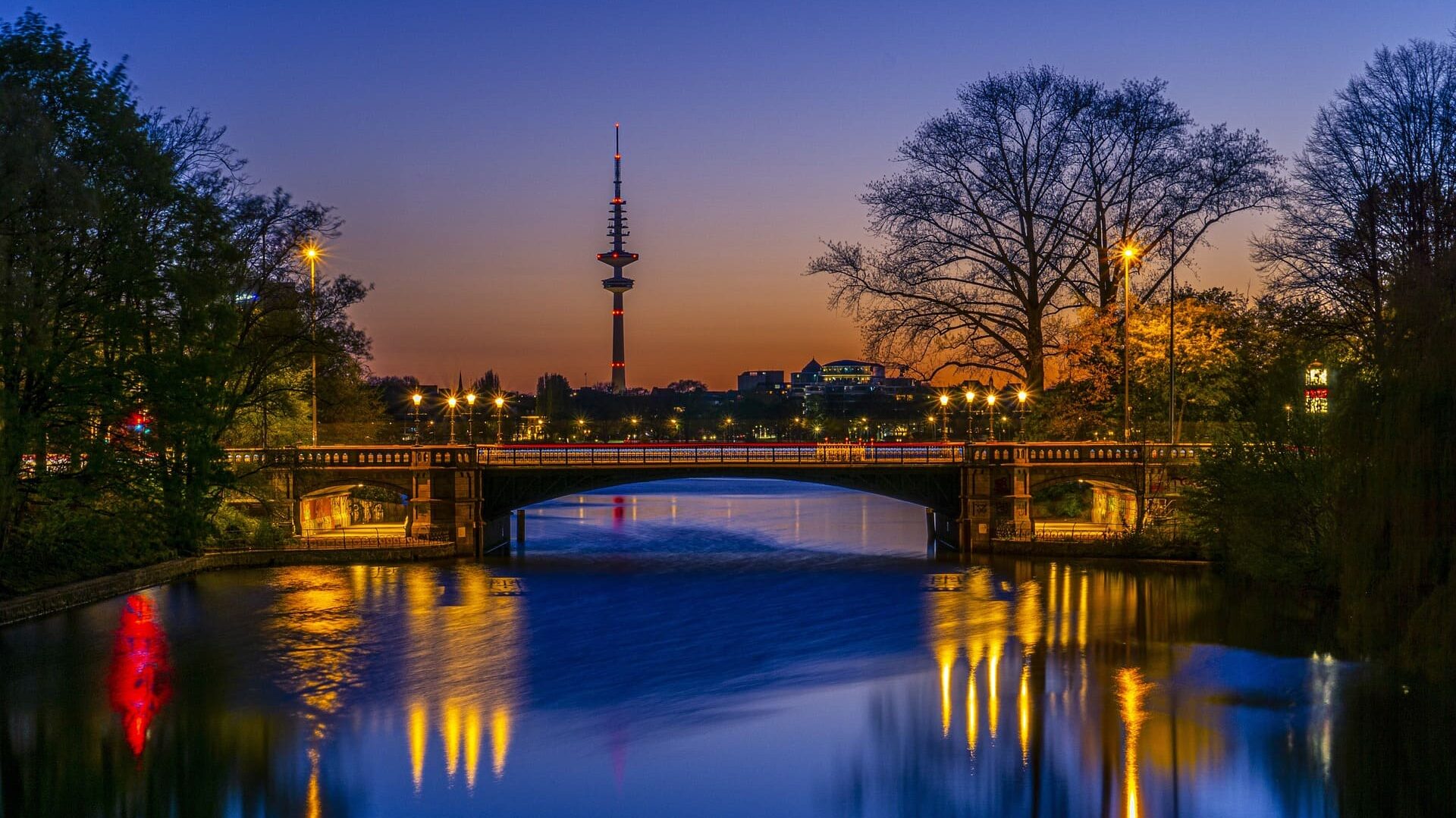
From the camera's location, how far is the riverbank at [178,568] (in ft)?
121

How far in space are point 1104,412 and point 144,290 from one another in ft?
131

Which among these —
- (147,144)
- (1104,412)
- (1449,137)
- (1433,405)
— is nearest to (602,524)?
(1104,412)

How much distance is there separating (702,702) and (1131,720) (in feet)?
30.3

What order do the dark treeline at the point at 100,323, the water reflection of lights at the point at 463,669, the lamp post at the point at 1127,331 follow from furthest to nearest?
the lamp post at the point at 1127,331, the dark treeline at the point at 100,323, the water reflection of lights at the point at 463,669

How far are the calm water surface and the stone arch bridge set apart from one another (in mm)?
5487

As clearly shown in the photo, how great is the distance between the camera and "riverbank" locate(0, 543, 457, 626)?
36.9 meters

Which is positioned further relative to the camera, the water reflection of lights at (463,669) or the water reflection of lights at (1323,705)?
the water reflection of lights at (463,669)

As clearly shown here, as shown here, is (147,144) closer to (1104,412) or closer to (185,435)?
(185,435)

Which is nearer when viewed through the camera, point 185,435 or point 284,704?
point 284,704

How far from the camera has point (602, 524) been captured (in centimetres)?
7925

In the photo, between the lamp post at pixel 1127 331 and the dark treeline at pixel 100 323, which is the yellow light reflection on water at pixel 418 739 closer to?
the dark treeline at pixel 100 323

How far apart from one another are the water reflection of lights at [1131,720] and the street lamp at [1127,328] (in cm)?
2339

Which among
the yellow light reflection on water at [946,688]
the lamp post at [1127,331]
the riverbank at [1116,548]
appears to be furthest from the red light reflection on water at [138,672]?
the lamp post at [1127,331]

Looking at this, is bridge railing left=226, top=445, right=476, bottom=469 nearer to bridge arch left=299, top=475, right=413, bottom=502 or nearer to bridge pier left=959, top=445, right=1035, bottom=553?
bridge arch left=299, top=475, right=413, bottom=502
